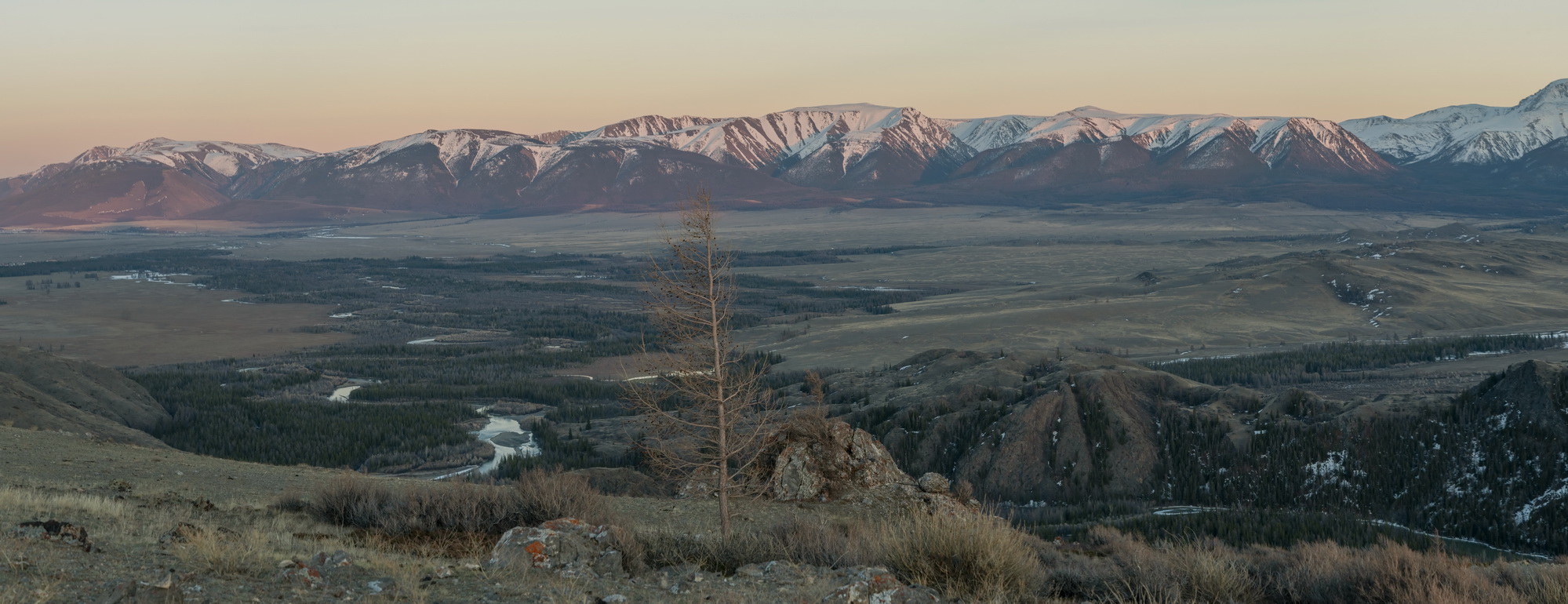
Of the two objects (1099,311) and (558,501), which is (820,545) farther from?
(1099,311)

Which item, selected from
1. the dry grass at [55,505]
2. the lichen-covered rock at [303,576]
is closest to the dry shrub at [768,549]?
the lichen-covered rock at [303,576]

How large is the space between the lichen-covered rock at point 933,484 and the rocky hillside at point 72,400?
2545 centimetres


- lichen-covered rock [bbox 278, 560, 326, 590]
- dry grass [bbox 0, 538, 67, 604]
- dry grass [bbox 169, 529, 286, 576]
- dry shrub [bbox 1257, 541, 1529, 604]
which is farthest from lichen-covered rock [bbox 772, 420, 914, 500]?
dry grass [bbox 0, 538, 67, 604]

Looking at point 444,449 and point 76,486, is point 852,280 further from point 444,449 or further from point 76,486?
point 76,486

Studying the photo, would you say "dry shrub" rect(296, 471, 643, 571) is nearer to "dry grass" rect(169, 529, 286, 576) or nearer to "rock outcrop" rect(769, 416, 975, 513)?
"dry grass" rect(169, 529, 286, 576)

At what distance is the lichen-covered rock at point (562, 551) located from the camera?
11.9 metres

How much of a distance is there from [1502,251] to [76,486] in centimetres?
15603

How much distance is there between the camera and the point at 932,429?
44125 mm

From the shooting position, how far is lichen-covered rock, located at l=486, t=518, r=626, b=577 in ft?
39.0

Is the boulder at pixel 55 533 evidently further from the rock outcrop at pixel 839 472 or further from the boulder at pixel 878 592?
the rock outcrop at pixel 839 472

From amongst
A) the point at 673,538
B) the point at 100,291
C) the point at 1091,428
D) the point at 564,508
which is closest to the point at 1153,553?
the point at 673,538

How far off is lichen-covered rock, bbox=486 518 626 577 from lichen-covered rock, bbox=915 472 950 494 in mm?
14763

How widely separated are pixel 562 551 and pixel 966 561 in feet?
14.5

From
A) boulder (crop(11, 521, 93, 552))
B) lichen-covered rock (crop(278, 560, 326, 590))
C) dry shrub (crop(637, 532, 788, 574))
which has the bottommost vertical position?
dry shrub (crop(637, 532, 788, 574))
